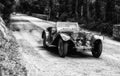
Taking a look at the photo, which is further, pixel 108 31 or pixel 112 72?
pixel 108 31

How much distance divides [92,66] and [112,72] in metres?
1.00

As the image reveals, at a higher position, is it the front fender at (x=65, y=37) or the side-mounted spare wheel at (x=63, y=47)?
the front fender at (x=65, y=37)

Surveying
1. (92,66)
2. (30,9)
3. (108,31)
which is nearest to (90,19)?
(108,31)

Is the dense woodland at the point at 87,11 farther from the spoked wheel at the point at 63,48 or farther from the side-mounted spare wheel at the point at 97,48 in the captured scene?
the spoked wheel at the point at 63,48

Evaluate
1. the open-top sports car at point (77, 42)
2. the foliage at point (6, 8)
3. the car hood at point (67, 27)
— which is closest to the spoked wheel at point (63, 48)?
the open-top sports car at point (77, 42)

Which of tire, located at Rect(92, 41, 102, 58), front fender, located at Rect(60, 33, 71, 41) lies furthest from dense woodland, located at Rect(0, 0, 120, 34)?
front fender, located at Rect(60, 33, 71, 41)

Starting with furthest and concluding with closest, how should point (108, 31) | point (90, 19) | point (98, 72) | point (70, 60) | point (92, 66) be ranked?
point (90, 19)
point (108, 31)
point (70, 60)
point (92, 66)
point (98, 72)

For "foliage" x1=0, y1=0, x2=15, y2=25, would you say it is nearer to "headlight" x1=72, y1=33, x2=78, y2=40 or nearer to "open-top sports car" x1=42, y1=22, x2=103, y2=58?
"open-top sports car" x1=42, y1=22, x2=103, y2=58

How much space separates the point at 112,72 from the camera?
299 inches

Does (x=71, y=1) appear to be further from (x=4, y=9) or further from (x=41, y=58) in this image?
(x=41, y=58)

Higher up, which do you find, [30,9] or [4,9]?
[4,9]

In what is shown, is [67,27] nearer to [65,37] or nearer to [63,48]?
[65,37]

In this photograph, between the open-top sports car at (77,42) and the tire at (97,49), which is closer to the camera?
the open-top sports car at (77,42)

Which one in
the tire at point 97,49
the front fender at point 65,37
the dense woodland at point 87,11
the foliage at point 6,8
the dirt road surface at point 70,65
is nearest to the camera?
the dirt road surface at point 70,65
